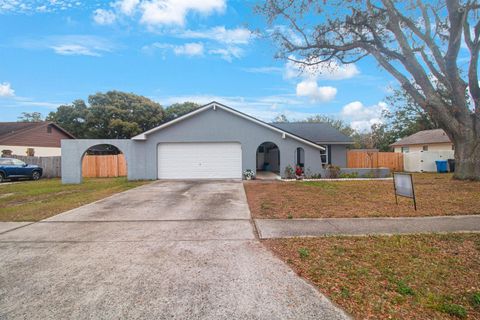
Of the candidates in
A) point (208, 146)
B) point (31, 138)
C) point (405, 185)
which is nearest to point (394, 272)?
point (405, 185)

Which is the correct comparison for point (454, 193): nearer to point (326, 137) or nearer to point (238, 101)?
point (326, 137)

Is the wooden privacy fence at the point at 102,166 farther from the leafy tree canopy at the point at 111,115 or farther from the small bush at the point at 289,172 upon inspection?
the small bush at the point at 289,172

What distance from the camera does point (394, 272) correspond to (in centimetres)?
340

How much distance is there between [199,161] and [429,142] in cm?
2330

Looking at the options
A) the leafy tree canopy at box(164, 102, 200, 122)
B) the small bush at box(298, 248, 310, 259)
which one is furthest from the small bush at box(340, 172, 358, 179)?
the leafy tree canopy at box(164, 102, 200, 122)

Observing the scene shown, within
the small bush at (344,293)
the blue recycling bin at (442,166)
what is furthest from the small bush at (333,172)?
the small bush at (344,293)

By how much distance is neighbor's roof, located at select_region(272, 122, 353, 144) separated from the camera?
18.4m

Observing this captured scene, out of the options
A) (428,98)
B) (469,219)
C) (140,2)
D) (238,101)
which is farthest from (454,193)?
(238,101)

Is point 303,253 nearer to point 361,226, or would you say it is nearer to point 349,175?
point 361,226

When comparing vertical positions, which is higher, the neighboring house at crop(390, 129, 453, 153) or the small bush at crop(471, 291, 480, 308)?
the neighboring house at crop(390, 129, 453, 153)

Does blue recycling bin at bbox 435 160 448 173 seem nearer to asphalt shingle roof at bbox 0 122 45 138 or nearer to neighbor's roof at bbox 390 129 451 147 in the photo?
neighbor's roof at bbox 390 129 451 147

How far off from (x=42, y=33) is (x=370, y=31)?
52.7ft

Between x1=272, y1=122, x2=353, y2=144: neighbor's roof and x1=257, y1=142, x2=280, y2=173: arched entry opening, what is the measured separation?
228cm

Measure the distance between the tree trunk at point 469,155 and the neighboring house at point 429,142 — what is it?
12316mm
